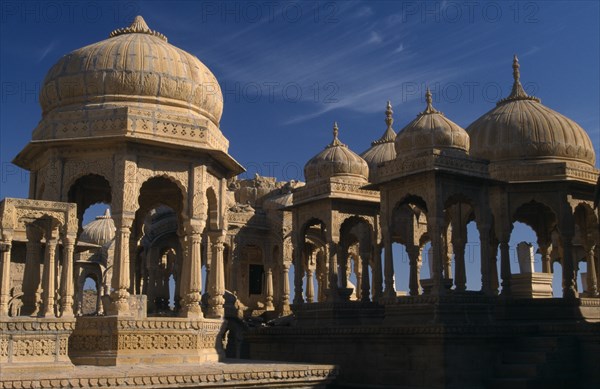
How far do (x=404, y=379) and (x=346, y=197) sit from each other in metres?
8.03

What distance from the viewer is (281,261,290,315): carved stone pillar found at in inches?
1201

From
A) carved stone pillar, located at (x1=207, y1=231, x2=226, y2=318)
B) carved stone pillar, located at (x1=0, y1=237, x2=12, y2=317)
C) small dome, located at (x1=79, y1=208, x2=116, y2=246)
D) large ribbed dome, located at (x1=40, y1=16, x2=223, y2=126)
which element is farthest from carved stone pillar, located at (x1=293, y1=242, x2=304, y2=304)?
carved stone pillar, located at (x1=0, y1=237, x2=12, y2=317)

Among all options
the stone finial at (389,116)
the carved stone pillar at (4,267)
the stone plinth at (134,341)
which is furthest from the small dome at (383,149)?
the carved stone pillar at (4,267)

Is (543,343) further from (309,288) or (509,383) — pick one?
(309,288)

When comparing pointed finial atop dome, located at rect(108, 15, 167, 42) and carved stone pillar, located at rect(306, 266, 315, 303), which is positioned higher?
pointed finial atop dome, located at rect(108, 15, 167, 42)

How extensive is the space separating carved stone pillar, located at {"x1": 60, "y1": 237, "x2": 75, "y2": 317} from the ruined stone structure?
1.3 inches

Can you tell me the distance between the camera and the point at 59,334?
14.1 meters

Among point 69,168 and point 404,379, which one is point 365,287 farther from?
point 69,168

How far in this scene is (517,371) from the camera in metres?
17.9

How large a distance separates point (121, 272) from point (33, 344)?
2917 millimetres

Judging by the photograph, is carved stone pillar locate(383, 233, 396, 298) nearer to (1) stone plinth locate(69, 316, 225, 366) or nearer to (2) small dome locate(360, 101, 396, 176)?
(1) stone plinth locate(69, 316, 225, 366)

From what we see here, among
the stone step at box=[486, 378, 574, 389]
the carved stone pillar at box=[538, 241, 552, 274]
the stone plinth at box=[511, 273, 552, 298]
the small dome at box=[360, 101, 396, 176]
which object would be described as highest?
the small dome at box=[360, 101, 396, 176]

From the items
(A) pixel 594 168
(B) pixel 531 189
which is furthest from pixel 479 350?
(A) pixel 594 168

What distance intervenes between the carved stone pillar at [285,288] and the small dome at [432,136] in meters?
10.6
